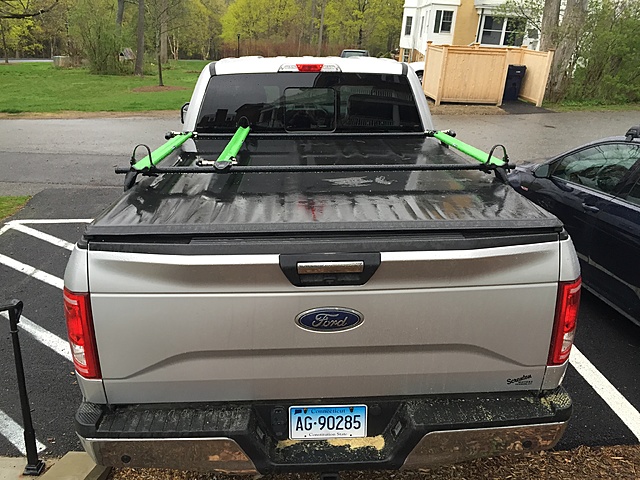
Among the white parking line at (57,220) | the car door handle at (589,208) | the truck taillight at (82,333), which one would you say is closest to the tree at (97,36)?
the white parking line at (57,220)

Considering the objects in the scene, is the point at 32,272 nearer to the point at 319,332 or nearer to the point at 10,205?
the point at 10,205

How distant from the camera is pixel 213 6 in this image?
69.0 m

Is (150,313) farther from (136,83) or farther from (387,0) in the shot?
(387,0)

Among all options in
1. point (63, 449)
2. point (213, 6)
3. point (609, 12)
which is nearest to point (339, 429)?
point (63, 449)

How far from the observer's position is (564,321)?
2.23 metres

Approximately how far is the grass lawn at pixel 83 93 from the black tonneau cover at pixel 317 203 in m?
17.3

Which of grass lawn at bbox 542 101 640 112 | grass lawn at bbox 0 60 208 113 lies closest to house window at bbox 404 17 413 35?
grass lawn at bbox 0 60 208 113

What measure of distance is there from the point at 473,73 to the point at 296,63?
52.0 feet

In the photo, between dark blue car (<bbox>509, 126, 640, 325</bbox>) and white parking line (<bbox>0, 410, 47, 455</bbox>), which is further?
dark blue car (<bbox>509, 126, 640, 325</bbox>)

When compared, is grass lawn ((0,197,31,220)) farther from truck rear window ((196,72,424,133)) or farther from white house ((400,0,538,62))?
white house ((400,0,538,62))

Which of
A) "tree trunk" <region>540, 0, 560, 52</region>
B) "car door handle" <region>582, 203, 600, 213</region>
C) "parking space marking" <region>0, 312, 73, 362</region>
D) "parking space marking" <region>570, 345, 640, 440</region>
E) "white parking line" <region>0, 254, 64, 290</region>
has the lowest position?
"white parking line" <region>0, 254, 64, 290</region>

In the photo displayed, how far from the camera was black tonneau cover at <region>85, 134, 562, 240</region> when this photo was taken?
7.08 ft

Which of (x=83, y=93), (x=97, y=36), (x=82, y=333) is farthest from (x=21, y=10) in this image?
(x=97, y=36)

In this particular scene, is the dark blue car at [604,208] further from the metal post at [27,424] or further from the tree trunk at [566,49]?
the tree trunk at [566,49]
